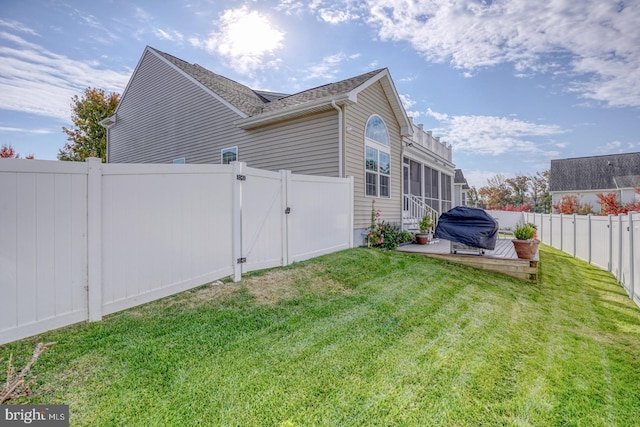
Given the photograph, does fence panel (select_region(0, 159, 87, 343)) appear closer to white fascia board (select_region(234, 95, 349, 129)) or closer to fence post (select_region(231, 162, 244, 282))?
fence post (select_region(231, 162, 244, 282))

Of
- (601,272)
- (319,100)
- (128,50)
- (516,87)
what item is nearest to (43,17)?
(128,50)

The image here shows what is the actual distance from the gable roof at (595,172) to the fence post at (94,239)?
34873 millimetres

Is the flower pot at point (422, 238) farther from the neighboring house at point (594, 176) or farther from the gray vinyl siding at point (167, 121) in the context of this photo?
the neighboring house at point (594, 176)

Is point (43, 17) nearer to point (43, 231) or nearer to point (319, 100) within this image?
point (319, 100)

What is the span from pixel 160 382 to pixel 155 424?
1.30 feet

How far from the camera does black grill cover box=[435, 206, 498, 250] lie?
7082mm

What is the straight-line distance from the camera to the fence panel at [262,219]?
4.69 metres

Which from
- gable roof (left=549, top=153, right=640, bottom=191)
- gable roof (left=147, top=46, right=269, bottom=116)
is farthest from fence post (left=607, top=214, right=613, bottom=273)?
gable roof (left=549, top=153, right=640, bottom=191)

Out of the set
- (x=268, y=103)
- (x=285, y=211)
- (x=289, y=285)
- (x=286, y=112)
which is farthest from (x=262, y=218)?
(x=268, y=103)

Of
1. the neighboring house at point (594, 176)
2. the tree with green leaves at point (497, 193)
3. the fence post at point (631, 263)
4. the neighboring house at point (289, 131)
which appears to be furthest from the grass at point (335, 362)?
the tree with green leaves at point (497, 193)

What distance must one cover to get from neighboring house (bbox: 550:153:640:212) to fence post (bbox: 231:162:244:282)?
104 ft

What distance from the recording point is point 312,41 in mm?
9125

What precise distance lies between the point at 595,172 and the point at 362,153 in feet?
103

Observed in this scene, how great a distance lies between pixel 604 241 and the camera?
7.70 m
